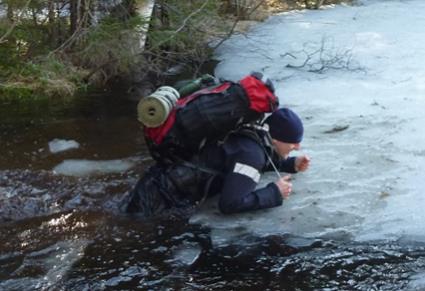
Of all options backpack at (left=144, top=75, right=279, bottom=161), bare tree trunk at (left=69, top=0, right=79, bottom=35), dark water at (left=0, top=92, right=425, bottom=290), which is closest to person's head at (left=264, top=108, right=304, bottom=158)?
backpack at (left=144, top=75, right=279, bottom=161)

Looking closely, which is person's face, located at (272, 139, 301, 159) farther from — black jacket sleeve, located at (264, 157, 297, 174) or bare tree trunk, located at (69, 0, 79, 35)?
bare tree trunk, located at (69, 0, 79, 35)

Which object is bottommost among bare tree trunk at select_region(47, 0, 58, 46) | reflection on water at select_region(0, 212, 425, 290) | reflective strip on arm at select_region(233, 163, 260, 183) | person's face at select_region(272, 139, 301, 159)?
reflection on water at select_region(0, 212, 425, 290)

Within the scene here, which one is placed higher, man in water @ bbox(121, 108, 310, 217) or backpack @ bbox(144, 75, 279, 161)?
backpack @ bbox(144, 75, 279, 161)

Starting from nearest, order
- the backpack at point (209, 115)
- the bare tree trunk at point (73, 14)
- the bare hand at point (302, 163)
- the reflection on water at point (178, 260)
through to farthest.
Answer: the reflection on water at point (178, 260)
the backpack at point (209, 115)
the bare hand at point (302, 163)
the bare tree trunk at point (73, 14)

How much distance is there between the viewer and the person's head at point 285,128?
15.9 feet

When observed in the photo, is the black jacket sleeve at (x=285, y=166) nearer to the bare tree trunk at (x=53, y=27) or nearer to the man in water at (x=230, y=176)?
the man in water at (x=230, y=176)

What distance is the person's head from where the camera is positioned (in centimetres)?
485

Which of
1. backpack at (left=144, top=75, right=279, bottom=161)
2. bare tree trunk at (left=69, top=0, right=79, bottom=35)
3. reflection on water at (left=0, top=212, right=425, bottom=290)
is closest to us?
reflection on water at (left=0, top=212, right=425, bottom=290)

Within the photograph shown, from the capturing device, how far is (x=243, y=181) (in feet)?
15.4

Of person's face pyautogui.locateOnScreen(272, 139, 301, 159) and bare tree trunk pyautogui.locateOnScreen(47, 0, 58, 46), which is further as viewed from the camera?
bare tree trunk pyautogui.locateOnScreen(47, 0, 58, 46)

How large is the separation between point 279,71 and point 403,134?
302 centimetres

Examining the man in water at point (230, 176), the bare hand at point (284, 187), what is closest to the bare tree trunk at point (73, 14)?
the man in water at point (230, 176)

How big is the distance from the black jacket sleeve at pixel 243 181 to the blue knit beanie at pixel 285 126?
0.19 m

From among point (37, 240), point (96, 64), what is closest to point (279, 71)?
point (96, 64)
